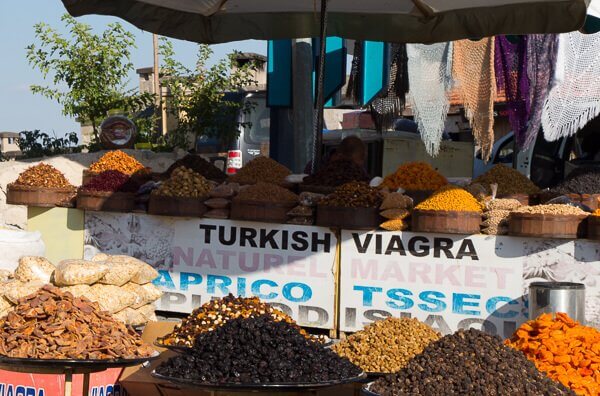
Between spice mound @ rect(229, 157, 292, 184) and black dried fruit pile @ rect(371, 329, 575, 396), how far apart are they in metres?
3.50

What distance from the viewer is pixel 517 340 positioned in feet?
16.2

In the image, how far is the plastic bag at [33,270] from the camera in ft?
20.6

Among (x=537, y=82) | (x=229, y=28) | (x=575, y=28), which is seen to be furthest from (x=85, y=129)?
(x=575, y=28)

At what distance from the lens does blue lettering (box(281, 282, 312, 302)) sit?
22.4 feet

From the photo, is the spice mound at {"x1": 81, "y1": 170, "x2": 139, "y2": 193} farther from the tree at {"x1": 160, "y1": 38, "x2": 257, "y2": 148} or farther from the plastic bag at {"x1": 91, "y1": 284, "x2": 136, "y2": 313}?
the tree at {"x1": 160, "y1": 38, "x2": 257, "y2": 148}

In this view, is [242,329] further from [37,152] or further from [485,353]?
[37,152]

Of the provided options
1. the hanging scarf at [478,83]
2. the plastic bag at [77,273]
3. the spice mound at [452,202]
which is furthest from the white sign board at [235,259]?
the hanging scarf at [478,83]

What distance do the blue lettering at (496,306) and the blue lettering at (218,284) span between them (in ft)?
6.00

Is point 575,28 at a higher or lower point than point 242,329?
higher

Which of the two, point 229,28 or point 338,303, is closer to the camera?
point 338,303

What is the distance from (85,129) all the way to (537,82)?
12.1 metres

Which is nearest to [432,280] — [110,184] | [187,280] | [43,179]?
[187,280]

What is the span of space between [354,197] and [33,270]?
2.08 metres

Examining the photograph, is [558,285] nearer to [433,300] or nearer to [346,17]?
[433,300]
